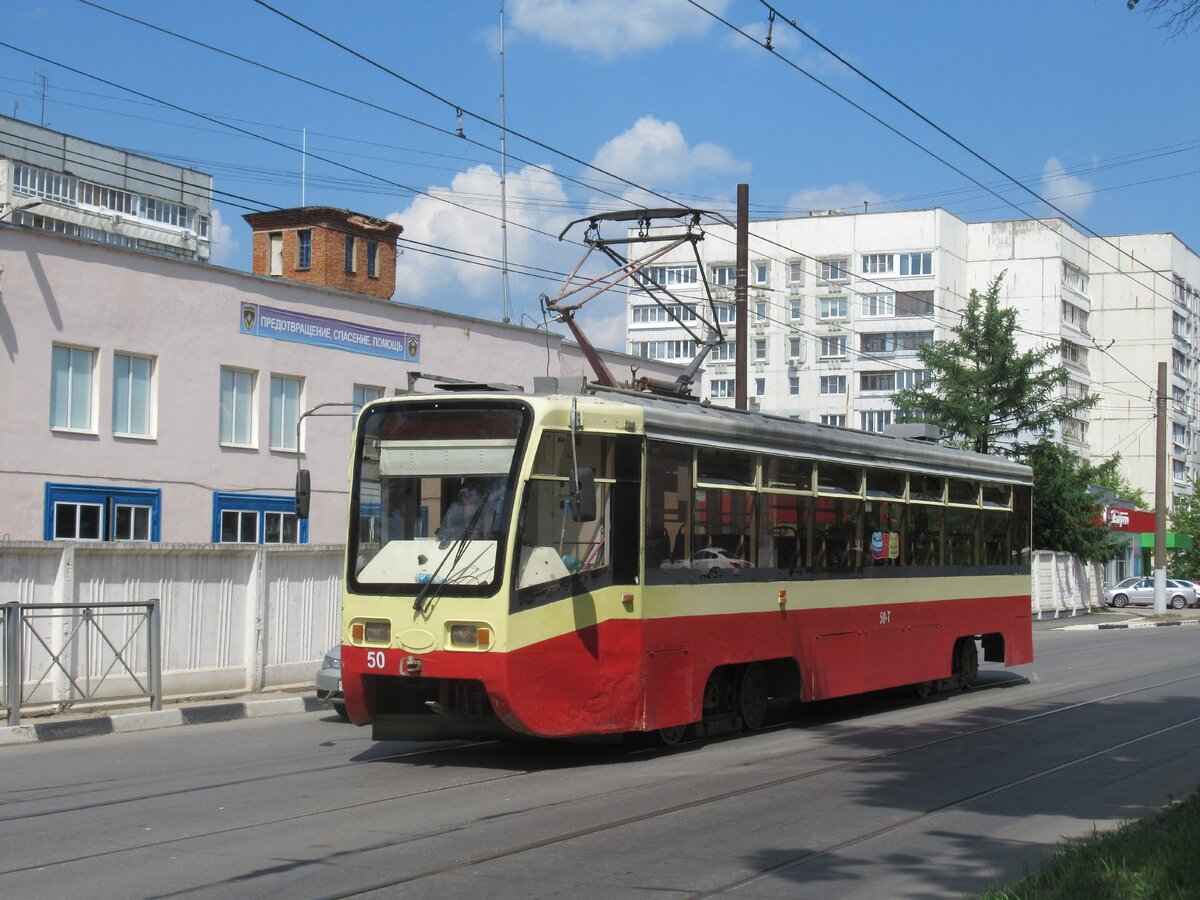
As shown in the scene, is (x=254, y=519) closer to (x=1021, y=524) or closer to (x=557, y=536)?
(x=1021, y=524)

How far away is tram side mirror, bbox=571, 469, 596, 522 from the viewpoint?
1085 centimetres

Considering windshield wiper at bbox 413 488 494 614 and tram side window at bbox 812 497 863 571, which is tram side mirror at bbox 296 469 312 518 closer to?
windshield wiper at bbox 413 488 494 614

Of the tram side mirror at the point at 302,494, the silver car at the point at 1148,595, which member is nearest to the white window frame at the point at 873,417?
the silver car at the point at 1148,595

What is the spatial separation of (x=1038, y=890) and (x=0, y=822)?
6.58 metres

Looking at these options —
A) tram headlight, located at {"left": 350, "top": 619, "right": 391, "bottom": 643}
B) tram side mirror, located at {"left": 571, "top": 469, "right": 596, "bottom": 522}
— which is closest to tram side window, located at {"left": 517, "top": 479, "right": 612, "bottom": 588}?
tram side mirror, located at {"left": 571, "top": 469, "right": 596, "bottom": 522}

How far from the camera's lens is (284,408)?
100 feet

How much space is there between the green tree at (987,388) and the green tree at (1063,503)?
1162mm

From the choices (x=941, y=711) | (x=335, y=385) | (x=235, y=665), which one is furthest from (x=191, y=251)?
(x=941, y=711)

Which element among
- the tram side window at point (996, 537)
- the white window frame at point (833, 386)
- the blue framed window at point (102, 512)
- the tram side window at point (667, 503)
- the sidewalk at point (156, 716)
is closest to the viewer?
the tram side window at point (667, 503)

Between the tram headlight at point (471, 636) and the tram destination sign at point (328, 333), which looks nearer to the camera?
the tram headlight at point (471, 636)

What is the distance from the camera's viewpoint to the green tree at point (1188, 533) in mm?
70688

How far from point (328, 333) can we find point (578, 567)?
68.1 feet

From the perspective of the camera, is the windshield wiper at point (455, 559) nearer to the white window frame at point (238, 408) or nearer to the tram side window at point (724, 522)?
the tram side window at point (724, 522)

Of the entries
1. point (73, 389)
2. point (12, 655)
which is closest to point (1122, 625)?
point (73, 389)
